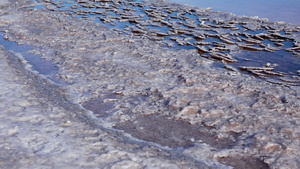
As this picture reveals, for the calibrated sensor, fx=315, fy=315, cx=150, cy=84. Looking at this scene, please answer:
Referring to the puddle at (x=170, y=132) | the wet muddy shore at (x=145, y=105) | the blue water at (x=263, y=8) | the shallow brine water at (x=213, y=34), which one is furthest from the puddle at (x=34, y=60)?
the blue water at (x=263, y=8)

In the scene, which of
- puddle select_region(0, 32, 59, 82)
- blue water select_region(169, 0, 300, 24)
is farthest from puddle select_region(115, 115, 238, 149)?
blue water select_region(169, 0, 300, 24)

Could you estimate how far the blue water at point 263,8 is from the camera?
12.0m

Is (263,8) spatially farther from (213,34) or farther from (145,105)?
(145,105)

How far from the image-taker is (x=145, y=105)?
4.09 m

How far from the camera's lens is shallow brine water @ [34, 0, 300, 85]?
5.89 m

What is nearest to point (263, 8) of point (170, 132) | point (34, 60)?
point (34, 60)

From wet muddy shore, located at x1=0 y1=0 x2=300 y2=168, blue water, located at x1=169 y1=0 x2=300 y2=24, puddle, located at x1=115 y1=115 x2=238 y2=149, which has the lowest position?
puddle, located at x1=115 y1=115 x2=238 y2=149

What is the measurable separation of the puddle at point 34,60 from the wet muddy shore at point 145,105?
72mm

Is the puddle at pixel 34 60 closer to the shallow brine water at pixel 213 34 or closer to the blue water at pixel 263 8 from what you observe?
the shallow brine water at pixel 213 34

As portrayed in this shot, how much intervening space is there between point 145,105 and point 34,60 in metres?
2.99

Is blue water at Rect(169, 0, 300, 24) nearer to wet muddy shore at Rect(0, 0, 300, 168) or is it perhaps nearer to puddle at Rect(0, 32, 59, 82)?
wet muddy shore at Rect(0, 0, 300, 168)

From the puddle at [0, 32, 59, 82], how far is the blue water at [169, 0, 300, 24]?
856cm

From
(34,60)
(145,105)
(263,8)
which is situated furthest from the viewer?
(263,8)

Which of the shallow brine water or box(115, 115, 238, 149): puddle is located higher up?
the shallow brine water
